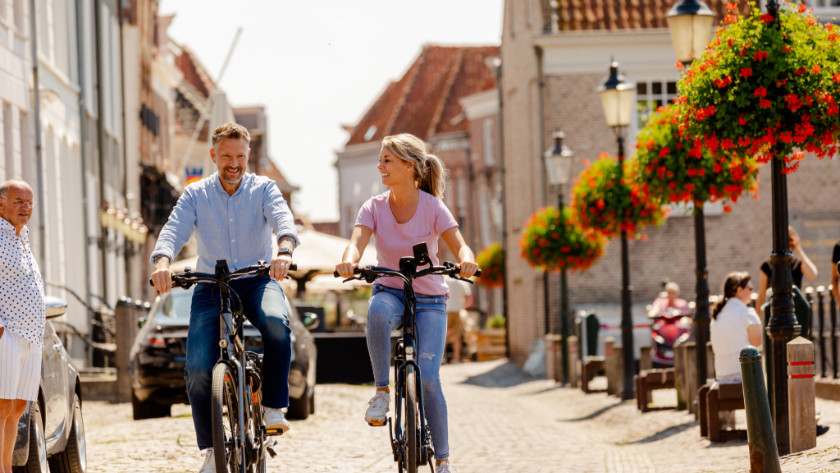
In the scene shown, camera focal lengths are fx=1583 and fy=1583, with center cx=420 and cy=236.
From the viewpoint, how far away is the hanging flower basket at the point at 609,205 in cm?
2152

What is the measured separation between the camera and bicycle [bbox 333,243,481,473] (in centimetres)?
761

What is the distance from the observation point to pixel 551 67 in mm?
35000

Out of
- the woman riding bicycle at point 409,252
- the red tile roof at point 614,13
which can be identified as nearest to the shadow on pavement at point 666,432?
the woman riding bicycle at point 409,252

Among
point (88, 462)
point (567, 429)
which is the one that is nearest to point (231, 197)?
point (88, 462)

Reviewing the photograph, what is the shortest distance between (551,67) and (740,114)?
953 inches

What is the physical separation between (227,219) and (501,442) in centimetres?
A: 706

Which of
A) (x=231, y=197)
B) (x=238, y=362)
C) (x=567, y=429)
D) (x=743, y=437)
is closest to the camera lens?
(x=238, y=362)

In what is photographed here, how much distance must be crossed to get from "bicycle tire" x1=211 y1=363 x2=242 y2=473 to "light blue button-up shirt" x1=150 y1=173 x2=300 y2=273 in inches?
29.1

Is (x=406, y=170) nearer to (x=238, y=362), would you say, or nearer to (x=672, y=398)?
(x=238, y=362)

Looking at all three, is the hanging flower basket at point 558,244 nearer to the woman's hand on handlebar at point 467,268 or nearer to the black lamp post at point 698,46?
the black lamp post at point 698,46

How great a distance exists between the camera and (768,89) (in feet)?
36.1

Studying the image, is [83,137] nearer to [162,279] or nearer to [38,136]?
[38,136]

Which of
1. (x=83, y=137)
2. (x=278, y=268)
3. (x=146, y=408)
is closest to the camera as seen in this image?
(x=278, y=268)

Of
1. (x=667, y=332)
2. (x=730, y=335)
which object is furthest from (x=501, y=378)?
(x=730, y=335)
